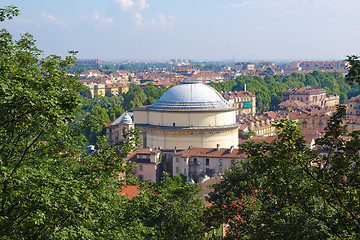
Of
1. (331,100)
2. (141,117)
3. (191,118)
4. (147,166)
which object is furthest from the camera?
(331,100)

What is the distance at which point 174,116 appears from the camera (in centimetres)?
5244

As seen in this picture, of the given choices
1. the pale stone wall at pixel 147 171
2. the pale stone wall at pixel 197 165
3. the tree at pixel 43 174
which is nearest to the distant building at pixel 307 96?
the pale stone wall at pixel 197 165

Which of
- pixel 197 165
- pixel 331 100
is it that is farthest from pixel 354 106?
pixel 197 165

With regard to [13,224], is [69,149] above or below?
above

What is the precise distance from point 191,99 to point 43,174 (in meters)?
42.7

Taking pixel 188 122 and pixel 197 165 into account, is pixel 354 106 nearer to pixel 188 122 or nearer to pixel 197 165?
pixel 188 122

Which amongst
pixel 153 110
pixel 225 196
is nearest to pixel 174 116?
pixel 153 110

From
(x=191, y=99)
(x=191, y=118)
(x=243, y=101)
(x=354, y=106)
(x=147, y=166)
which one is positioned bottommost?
(x=243, y=101)

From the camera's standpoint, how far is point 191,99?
53.7 m

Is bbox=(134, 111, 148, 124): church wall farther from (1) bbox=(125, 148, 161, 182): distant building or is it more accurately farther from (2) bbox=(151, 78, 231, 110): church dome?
(1) bbox=(125, 148, 161, 182): distant building

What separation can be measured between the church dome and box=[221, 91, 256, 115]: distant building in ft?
165

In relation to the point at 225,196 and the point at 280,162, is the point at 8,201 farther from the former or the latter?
the point at 225,196

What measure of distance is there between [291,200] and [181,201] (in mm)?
10934

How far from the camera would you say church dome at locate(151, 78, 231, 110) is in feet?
174
